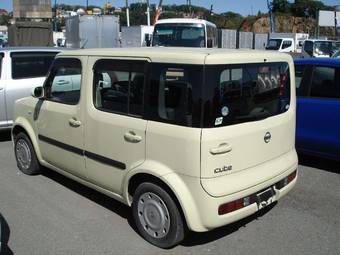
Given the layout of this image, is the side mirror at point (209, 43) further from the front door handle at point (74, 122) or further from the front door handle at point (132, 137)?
the front door handle at point (132, 137)

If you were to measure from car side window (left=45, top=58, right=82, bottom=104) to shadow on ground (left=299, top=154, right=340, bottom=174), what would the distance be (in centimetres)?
357

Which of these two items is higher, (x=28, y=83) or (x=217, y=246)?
(x=28, y=83)

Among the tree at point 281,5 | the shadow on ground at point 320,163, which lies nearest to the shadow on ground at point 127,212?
the shadow on ground at point 320,163

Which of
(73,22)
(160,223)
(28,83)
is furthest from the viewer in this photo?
(73,22)

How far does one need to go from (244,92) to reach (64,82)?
2.35 m

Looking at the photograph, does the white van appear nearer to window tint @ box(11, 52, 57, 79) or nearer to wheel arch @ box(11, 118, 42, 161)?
window tint @ box(11, 52, 57, 79)

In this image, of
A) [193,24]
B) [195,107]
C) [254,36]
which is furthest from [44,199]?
[254,36]

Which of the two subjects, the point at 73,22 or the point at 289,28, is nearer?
the point at 73,22

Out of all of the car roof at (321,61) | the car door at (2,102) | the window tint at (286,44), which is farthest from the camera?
the window tint at (286,44)

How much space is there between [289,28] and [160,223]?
87969mm

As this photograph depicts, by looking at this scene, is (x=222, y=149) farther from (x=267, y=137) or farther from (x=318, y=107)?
(x=318, y=107)

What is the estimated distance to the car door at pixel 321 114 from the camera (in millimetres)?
6059

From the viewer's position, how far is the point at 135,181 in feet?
14.1

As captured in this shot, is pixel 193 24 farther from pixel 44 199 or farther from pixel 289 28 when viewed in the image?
pixel 289 28
